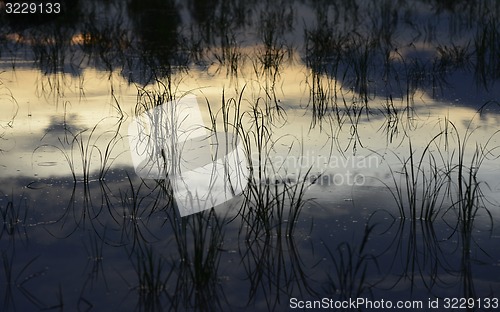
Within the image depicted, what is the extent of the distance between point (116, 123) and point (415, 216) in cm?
230

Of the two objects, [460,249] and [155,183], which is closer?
[460,249]

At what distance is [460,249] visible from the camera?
334cm

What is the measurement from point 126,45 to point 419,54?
2542mm

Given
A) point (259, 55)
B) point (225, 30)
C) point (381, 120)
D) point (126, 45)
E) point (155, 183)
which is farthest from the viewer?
point (225, 30)

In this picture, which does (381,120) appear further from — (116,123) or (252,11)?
(252,11)

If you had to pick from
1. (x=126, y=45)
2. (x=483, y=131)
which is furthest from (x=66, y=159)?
(x=126, y=45)

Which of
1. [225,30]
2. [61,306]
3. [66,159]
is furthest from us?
[225,30]

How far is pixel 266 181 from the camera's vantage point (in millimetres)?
4090

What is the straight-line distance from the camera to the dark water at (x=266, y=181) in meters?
3.02

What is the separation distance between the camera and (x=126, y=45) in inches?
328

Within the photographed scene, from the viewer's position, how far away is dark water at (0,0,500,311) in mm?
3021

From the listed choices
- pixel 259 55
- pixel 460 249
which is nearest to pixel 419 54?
pixel 259 55

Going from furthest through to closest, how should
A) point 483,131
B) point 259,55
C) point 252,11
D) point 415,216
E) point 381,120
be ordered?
point 252,11, point 259,55, point 381,120, point 483,131, point 415,216

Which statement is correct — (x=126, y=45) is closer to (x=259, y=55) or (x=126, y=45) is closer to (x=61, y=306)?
(x=259, y=55)
